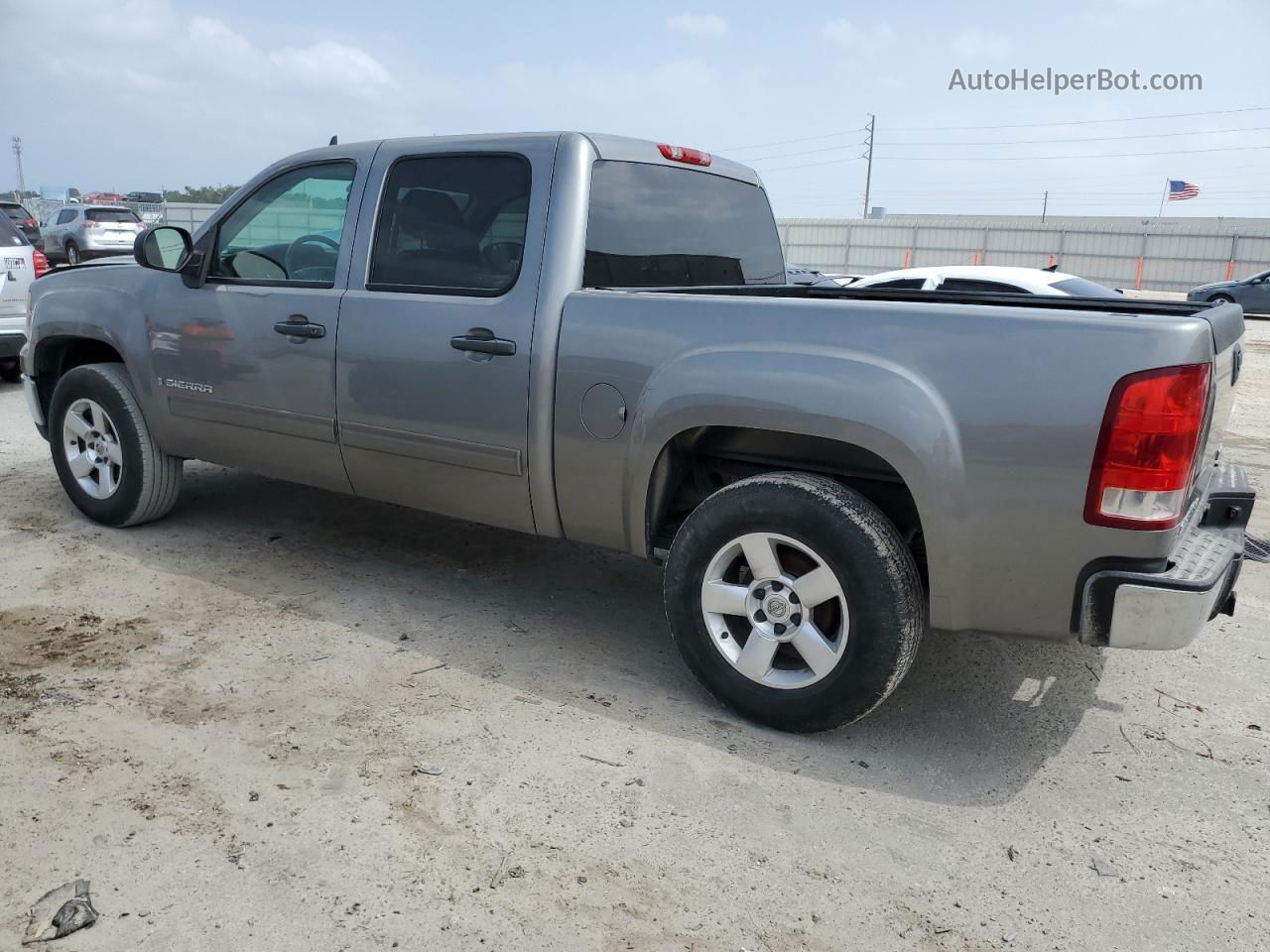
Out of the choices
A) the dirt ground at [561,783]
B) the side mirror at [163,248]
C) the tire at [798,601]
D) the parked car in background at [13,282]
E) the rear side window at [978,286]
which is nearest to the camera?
the dirt ground at [561,783]

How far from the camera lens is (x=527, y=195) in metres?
3.54

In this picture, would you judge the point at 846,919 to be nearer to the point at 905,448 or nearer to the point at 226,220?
the point at 905,448

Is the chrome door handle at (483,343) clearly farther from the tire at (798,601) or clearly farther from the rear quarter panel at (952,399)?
the tire at (798,601)

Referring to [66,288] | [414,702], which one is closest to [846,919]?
[414,702]

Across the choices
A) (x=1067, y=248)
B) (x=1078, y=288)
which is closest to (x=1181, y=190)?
(x=1067, y=248)

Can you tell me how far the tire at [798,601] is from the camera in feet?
9.32

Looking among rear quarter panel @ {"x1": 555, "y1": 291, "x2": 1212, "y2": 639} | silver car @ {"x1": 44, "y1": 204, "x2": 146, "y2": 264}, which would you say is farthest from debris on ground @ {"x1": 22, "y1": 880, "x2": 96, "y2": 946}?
silver car @ {"x1": 44, "y1": 204, "x2": 146, "y2": 264}

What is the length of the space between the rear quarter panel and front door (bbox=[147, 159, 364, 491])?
1.50 meters

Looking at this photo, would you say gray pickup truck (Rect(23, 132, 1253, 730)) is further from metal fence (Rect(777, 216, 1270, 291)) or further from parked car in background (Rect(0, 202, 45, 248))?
metal fence (Rect(777, 216, 1270, 291))

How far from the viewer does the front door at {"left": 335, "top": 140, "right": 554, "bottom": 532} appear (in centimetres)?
350

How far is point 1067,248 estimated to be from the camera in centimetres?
3569

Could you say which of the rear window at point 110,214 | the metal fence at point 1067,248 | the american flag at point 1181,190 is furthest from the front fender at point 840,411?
the american flag at point 1181,190

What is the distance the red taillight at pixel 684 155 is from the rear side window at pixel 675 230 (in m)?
0.05

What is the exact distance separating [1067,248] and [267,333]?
36.8m
